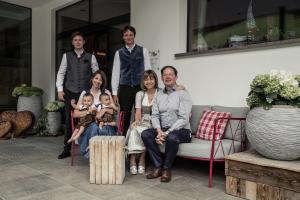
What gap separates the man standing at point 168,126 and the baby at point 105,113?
528mm

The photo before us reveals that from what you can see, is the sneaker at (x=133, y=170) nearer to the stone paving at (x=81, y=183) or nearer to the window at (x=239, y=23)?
the stone paving at (x=81, y=183)

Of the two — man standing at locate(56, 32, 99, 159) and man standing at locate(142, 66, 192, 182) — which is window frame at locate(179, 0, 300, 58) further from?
man standing at locate(56, 32, 99, 159)

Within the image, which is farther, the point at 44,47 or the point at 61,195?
the point at 44,47

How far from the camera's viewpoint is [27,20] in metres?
7.45

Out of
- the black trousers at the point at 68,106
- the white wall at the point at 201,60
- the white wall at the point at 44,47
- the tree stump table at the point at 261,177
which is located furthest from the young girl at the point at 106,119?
the white wall at the point at 44,47

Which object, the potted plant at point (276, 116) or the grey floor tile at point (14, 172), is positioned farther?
the grey floor tile at point (14, 172)

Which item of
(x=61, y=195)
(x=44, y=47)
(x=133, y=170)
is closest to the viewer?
(x=61, y=195)

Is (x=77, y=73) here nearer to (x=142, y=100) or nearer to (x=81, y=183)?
(x=142, y=100)

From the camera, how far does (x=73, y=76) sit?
4188 millimetres

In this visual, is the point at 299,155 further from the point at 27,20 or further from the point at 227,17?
the point at 27,20

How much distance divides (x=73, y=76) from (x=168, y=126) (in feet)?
5.15

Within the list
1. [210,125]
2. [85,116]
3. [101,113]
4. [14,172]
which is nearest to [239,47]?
[210,125]

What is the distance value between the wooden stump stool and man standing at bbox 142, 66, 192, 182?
0.38 m

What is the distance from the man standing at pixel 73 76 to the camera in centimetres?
417
